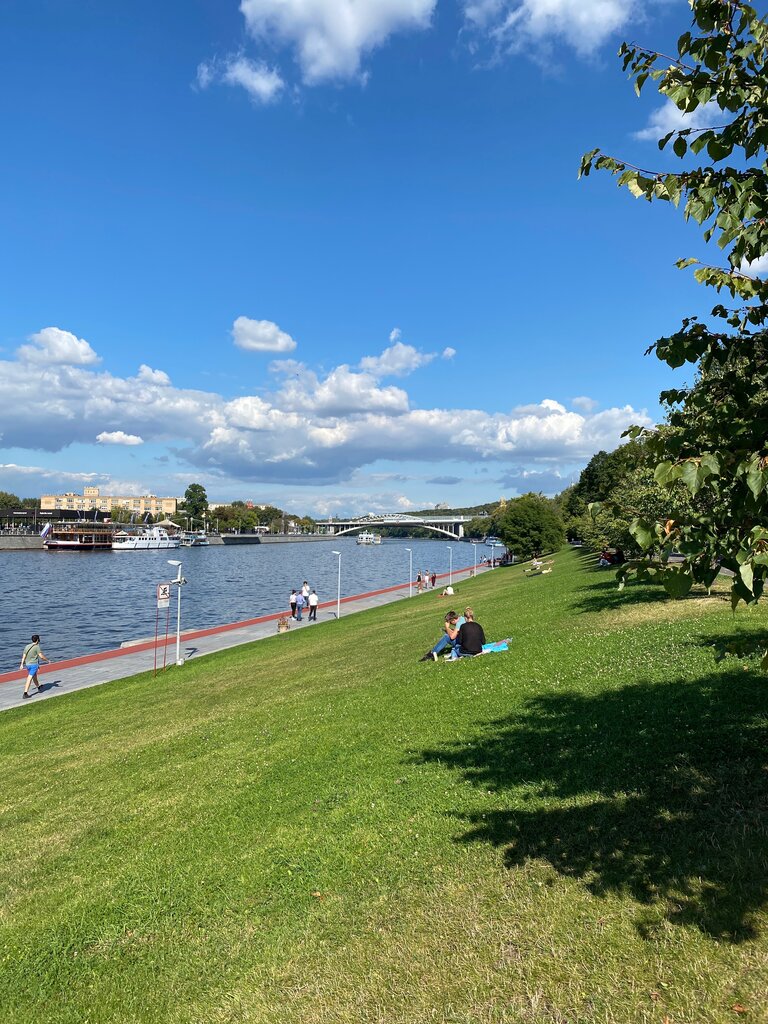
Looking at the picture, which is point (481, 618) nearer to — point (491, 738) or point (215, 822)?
point (491, 738)

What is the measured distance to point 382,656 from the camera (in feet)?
58.6

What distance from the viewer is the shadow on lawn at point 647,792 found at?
4855 millimetres

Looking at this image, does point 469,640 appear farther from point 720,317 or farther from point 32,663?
point 32,663

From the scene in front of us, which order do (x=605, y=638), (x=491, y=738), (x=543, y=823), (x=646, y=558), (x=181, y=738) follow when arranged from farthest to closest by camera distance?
(x=605, y=638) < (x=181, y=738) < (x=491, y=738) < (x=543, y=823) < (x=646, y=558)

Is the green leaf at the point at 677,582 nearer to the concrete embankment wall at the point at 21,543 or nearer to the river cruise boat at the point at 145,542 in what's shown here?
the river cruise boat at the point at 145,542

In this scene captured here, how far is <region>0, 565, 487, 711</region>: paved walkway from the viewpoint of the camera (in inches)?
803

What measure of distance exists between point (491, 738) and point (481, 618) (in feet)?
52.0

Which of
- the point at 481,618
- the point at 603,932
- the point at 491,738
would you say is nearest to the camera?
the point at 603,932

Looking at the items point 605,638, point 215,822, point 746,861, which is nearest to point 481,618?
point 605,638

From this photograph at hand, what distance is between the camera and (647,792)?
20.7 ft

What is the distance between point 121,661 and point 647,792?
73.0 ft

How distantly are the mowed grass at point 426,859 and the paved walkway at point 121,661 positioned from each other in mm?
8713

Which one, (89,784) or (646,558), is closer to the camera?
(646,558)

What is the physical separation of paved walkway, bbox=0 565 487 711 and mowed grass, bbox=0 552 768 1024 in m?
8.71
